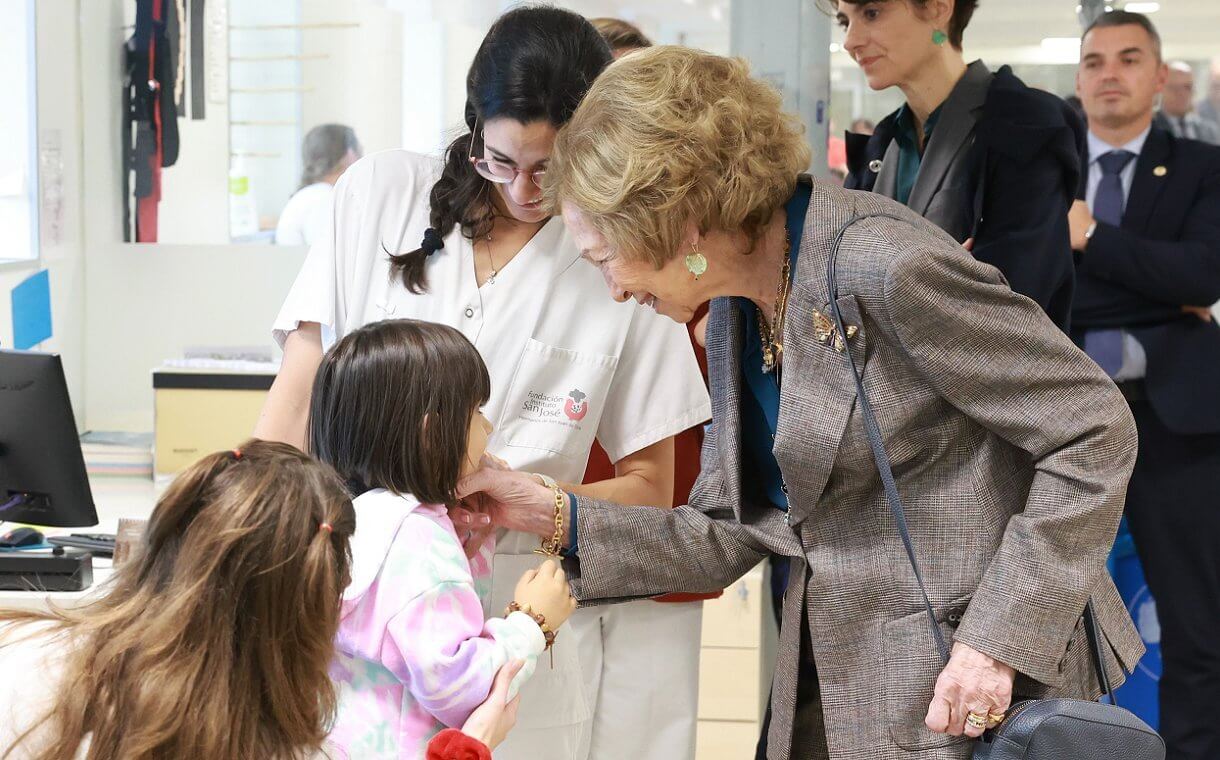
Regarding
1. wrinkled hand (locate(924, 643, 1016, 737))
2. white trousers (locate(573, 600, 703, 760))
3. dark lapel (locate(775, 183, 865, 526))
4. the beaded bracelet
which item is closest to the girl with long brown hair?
the beaded bracelet

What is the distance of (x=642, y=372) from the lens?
6.36ft

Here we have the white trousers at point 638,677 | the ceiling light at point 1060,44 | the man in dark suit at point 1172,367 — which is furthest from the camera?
the ceiling light at point 1060,44

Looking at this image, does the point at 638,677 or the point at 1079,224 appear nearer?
the point at 638,677

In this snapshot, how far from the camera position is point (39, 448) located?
2.35 metres

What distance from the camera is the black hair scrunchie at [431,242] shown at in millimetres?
1848

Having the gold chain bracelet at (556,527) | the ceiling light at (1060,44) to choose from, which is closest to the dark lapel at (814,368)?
the gold chain bracelet at (556,527)

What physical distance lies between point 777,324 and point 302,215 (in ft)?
9.61

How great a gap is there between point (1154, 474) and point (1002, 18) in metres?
1.36

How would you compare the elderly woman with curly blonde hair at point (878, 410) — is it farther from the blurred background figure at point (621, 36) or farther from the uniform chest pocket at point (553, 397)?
the blurred background figure at point (621, 36)

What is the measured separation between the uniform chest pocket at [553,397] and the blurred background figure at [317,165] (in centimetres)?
259

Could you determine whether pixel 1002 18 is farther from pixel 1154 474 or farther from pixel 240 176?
pixel 240 176

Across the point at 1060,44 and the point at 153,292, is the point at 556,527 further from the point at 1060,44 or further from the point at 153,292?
the point at 153,292

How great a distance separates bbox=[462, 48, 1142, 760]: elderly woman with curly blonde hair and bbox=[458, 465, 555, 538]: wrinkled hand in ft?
1.00

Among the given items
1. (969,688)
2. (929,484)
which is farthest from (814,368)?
(969,688)
